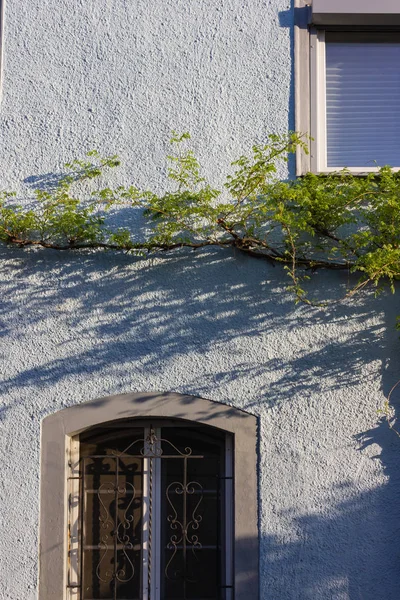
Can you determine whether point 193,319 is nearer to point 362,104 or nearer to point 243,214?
point 243,214

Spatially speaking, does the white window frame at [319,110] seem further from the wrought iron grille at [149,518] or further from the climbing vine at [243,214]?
the wrought iron grille at [149,518]

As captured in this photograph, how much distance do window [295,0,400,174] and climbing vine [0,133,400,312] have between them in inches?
9.9

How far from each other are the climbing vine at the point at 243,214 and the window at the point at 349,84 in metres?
0.25

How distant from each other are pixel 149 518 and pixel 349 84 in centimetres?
340

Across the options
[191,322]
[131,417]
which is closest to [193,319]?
[191,322]

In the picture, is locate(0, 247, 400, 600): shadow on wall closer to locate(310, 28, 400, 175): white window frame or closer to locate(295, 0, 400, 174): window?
locate(310, 28, 400, 175): white window frame

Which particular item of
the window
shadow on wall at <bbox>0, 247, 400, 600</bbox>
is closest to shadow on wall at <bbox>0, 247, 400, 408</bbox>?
shadow on wall at <bbox>0, 247, 400, 600</bbox>

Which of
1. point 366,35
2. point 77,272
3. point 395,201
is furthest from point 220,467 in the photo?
point 366,35

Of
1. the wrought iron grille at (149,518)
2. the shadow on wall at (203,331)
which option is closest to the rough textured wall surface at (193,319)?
the shadow on wall at (203,331)

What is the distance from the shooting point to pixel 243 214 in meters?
5.97

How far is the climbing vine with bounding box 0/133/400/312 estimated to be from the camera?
19.2 feet

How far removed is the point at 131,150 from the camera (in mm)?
6129

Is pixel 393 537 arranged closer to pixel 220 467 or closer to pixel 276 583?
pixel 276 583

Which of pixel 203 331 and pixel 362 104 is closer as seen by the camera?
pixel 203 331
